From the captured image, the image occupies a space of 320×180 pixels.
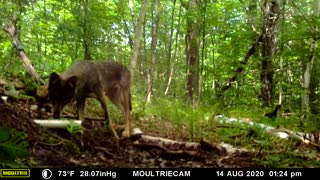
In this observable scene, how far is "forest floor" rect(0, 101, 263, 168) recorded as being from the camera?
476 cm

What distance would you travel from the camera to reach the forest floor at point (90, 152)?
4.76 m

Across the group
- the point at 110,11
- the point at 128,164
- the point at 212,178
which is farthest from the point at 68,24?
the point at 212,178

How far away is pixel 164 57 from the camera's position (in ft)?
71.8

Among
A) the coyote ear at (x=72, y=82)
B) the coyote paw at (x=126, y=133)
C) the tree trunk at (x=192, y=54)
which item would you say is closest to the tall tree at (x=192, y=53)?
the tree trunk at (x=192, y=54)

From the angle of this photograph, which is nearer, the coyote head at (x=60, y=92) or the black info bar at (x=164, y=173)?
the black info bar at (x=164, y=173)

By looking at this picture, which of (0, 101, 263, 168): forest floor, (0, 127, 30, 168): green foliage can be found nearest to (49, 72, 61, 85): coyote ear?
(0, 101, 263, 168): forest floor

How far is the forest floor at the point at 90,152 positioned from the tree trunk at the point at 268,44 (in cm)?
601

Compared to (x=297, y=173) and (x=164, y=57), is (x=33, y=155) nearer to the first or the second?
(x=297, y=173)

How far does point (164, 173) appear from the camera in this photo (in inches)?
174

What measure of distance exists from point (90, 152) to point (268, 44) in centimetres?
752

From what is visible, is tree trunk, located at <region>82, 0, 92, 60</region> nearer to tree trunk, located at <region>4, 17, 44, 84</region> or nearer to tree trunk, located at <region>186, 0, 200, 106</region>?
tree trunk, located at <region>186, 0, 200, 106</region>

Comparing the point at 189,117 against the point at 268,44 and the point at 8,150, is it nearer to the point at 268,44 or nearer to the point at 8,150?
the point at 8,150

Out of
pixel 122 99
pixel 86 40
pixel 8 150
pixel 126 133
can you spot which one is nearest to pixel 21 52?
pixel 122 99

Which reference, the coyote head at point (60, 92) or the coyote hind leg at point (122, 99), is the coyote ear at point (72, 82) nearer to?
the coyote head at point (60, 92)
